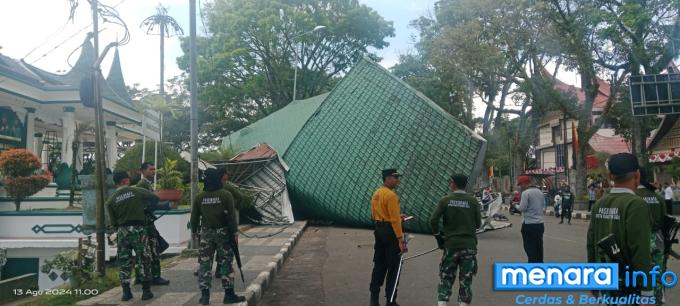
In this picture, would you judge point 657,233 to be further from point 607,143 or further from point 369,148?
point 607,143

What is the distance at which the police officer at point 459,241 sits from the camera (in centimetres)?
522

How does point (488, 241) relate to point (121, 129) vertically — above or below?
below

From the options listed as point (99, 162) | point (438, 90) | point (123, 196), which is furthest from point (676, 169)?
point (123, 196)

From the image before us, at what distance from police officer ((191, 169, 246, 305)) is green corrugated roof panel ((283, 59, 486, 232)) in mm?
9538

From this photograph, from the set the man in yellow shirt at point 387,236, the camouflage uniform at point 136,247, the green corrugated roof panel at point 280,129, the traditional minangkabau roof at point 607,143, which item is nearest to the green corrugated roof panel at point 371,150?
the green corrugated roof panel at point 280,129

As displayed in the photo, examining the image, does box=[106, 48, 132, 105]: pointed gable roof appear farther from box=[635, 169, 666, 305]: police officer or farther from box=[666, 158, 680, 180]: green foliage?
box=[666, 158, 680, 180]: green foliage

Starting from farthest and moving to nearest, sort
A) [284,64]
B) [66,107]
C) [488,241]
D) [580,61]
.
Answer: [284,64]
[580,61]
[66,107]
[488,241]

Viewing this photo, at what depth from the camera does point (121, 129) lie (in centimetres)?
2402

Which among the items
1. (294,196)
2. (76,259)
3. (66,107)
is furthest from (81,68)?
(76,259)

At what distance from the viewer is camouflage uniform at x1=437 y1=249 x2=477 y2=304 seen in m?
5.21

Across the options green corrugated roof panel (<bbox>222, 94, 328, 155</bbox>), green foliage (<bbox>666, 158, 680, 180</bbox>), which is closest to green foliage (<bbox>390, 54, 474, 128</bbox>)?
green corrugated roof panel (<bbox>222, 94, 328, 155</bbox>)

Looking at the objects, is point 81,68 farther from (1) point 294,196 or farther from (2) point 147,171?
(2) point 147,171

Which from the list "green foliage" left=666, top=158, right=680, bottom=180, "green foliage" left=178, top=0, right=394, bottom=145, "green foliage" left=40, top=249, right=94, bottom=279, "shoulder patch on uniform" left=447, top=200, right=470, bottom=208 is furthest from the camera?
"green foliage" left=178, top=0, right=394, bottom=145

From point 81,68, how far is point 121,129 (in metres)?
6.45
